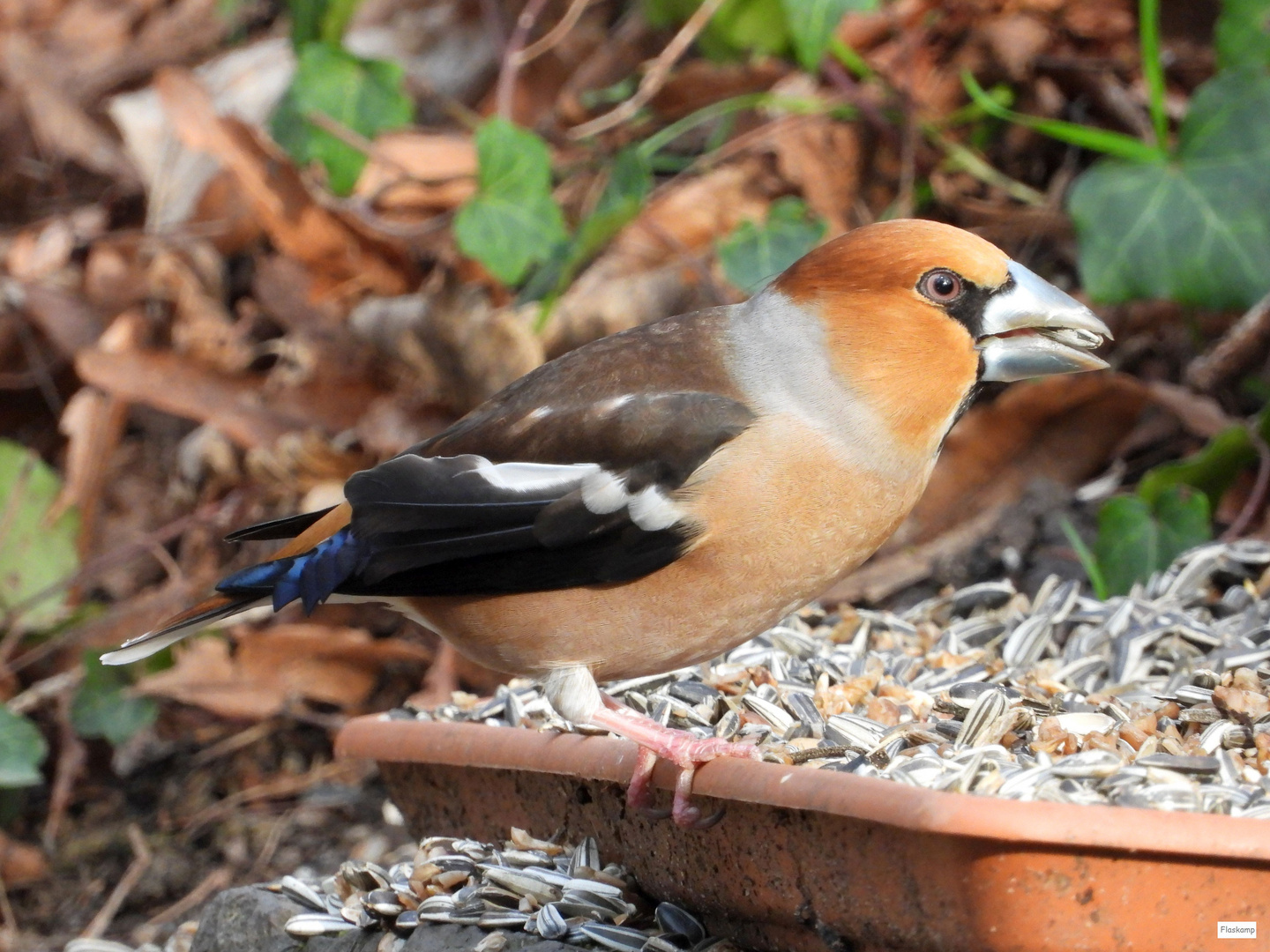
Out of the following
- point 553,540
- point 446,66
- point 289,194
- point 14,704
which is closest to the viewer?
point 553,540

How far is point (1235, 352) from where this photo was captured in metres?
3.97

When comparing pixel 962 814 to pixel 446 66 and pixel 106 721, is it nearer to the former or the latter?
pixel 106 721

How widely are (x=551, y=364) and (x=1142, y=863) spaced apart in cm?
136

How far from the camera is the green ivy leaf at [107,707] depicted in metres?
4.14

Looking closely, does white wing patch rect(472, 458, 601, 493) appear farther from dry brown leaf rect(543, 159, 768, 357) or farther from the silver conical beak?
dry brown leaf rect(543, 159, 768, 357)

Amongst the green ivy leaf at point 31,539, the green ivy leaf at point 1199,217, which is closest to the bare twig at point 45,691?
the green ivy leaf at point 31,539

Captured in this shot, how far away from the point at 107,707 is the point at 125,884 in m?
0.49

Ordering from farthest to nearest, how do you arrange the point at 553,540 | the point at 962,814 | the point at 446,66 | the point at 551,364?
the point at 446,66
the point at 551,364
the point at 553,540
the point at 962,814

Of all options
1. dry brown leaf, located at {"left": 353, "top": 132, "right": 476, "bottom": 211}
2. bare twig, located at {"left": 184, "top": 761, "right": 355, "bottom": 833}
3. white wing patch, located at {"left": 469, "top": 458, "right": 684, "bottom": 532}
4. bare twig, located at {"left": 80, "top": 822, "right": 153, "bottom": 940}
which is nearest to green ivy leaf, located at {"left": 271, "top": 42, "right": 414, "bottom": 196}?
dry brown leaf, located at {"left": 353, "top": 132, "right": 476, "bottom": 211}

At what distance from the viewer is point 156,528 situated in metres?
5.03

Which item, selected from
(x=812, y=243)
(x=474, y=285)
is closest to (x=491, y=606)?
(x=812, y=243)

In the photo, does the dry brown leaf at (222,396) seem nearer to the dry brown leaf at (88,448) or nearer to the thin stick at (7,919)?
the dry brown leaf at (88,448)

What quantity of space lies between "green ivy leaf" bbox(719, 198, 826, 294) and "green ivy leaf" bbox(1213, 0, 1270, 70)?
122cm

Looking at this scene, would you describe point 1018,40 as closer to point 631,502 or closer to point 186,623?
point 631,502
